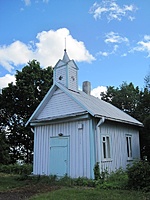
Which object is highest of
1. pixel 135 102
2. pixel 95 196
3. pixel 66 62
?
pixel 66 62

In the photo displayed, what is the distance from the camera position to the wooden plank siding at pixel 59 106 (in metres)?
11.3

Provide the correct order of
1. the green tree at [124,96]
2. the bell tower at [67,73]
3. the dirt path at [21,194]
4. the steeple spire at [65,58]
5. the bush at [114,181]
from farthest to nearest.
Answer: the green tree at [124,96] < the steeple spire at [65,58] < the bell tower at [67,73] < the bush at [114,181] < the dirt path at [21,194]

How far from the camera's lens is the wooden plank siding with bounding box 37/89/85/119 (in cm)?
1132

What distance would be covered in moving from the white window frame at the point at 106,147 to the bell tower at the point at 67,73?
10.6 feet

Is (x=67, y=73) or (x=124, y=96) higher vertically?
(x=124, y=96)

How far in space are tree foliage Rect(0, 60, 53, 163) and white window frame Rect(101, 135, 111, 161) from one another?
12.7 metres

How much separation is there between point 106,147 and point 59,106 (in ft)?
10.9

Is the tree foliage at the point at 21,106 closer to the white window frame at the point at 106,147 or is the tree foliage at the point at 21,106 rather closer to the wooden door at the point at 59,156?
the wooden door at the point at 59,156

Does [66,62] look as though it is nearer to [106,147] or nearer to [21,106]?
[106,147]

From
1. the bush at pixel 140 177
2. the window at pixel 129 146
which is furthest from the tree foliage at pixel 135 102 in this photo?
the bush at pixel 140 177

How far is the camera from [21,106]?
23.1 metres

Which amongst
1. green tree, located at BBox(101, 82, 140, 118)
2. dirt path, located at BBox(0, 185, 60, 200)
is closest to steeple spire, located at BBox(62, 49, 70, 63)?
dirt path, located at BBox(0, 185, 60, 200)

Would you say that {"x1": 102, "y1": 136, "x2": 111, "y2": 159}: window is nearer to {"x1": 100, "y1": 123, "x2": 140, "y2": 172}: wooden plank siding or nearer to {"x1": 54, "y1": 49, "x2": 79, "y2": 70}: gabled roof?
{"x1": 100, "y1": 123, "x2": 140, "y2": 172}: wooden plank siding

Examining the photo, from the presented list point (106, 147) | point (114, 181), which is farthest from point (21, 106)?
point (114, 181)
